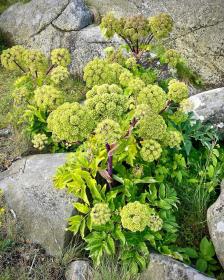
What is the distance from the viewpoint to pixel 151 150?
3.94 m

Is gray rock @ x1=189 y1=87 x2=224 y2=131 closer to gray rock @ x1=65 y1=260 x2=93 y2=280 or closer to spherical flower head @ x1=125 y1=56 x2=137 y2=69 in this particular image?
spherical flower head @ x1=125 y1=56 x2=137 y2=69

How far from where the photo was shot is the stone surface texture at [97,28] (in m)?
6.98

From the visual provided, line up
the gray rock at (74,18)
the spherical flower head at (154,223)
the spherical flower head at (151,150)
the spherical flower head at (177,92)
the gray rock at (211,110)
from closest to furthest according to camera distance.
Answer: the spherical flower head at (151,150) < the spherical flower head at (154,223) < the spherical flower head at (177,92) < the gray rock at (211,110) < the gray rock at (74,18)

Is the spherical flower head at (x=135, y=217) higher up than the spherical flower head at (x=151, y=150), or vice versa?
the spherical flower head at (x=151, y=150)

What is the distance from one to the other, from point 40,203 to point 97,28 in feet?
12.1

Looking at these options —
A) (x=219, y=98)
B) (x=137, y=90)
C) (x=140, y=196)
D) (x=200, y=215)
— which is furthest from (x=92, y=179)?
(x=219, y=98)

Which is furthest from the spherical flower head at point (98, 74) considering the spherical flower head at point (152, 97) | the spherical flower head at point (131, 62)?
the spherical flower head at point (131, 62)

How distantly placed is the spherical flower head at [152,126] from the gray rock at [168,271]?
1.26 meters

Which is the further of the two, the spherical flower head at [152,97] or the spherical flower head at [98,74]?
the spherical flower head at [98,74]

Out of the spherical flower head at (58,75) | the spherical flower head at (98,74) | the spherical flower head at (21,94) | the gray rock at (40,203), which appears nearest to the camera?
the spherical flower head at (98,74)

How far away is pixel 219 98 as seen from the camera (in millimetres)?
5559

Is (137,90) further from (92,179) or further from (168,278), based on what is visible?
(168,278)

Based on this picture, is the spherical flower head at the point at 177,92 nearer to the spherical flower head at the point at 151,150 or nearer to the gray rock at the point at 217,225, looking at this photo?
the spherical flower head at the point at 151,150

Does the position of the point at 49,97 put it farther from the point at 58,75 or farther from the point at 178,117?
the point at 178,117
